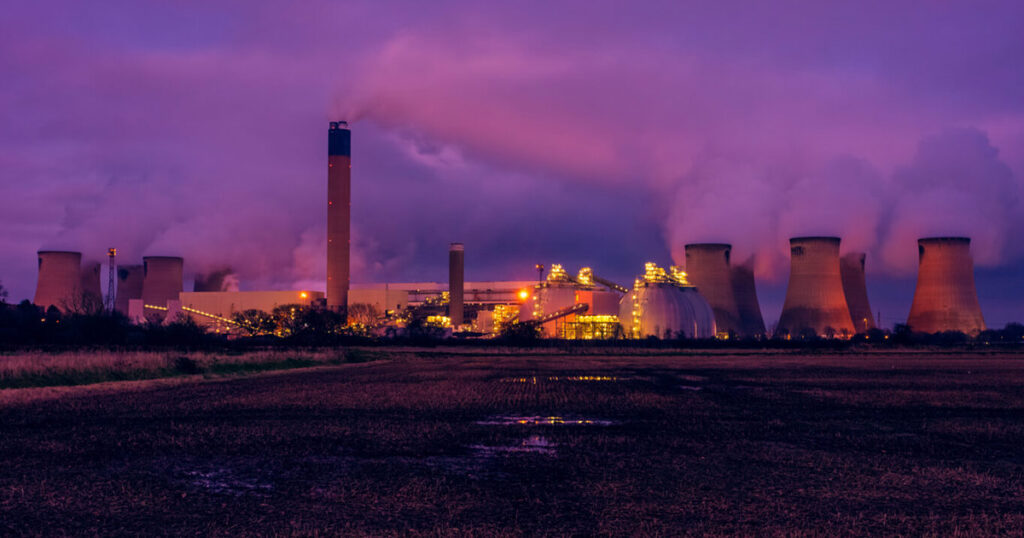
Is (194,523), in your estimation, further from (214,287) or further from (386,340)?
(214,287)

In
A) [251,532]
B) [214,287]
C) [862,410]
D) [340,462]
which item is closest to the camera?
[251,532]

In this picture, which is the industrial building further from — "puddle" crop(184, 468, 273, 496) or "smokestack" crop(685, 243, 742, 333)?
"puddle" crop(184, 468, 273, 496)

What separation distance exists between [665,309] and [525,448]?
2973 inches

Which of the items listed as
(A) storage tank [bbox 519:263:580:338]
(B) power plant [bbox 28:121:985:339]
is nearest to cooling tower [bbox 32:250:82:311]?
(B) power plant [bbox 28:121:985:339]

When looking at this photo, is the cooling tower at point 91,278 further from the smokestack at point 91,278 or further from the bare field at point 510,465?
Answer: the bare field at point 510,465

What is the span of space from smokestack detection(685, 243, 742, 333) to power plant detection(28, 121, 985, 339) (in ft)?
0.37

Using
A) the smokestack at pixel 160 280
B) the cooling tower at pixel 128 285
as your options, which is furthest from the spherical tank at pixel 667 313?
the cooling tower at pixel 128 285

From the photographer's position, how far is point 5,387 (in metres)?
22.0

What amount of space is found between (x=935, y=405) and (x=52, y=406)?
19210 mm

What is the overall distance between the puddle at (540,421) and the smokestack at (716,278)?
246 ft

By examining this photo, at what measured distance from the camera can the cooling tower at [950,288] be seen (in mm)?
74613

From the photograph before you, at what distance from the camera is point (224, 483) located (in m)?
9.08

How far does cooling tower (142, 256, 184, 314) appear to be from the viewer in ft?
296

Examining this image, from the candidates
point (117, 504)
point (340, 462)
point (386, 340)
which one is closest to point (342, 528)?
point (117, 504)
